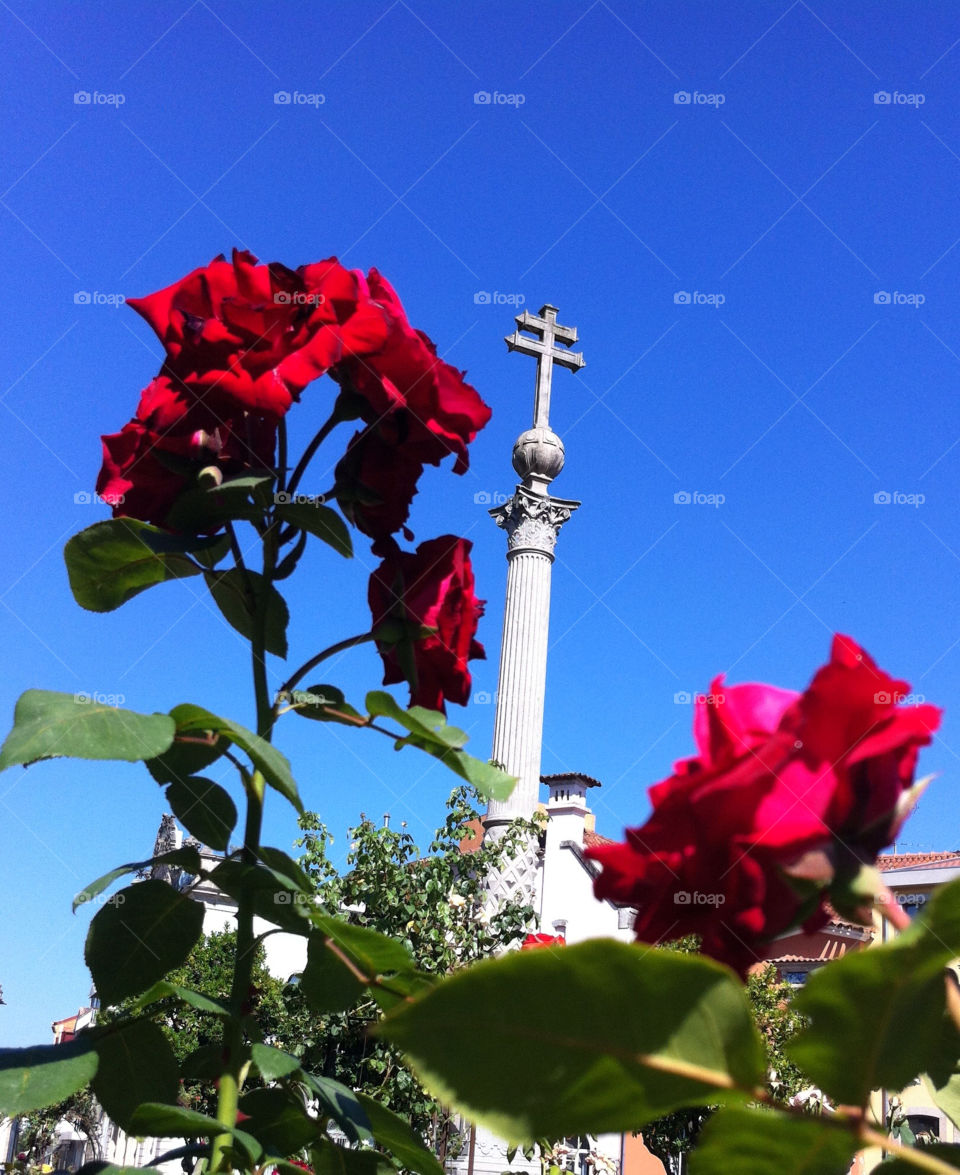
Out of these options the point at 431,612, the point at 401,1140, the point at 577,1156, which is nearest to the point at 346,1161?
the point at 401,1140

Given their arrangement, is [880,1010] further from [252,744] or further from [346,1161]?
[346,1161]

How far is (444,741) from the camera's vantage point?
3.26 ft

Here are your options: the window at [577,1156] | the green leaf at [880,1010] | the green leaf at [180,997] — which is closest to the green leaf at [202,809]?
the green leaf at [180,997]

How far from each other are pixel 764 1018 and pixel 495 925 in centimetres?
851

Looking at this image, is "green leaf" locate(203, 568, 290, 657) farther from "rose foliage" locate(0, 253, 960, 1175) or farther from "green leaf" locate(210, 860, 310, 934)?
"green leaf" locate(210, 860, 310, 934)

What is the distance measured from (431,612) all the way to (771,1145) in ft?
2.43

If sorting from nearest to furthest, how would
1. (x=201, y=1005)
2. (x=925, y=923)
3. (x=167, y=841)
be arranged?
1. (x=925, y=923)
2. (x=201, y=1005)
3. (x=167, y=841)

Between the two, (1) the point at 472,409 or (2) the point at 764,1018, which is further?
(2) the point at 764,1018

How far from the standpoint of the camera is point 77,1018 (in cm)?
3891

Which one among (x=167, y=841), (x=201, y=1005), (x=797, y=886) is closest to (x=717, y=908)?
(x=797, y=886)

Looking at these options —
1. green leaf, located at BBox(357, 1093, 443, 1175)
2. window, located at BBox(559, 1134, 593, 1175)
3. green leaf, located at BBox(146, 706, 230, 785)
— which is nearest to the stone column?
window, located at BBox(559, 1134, 593, 1175)

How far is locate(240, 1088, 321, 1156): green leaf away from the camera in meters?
1.08

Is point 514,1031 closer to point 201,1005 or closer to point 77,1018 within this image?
point 201,1005

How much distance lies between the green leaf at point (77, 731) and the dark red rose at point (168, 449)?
1.01ft
